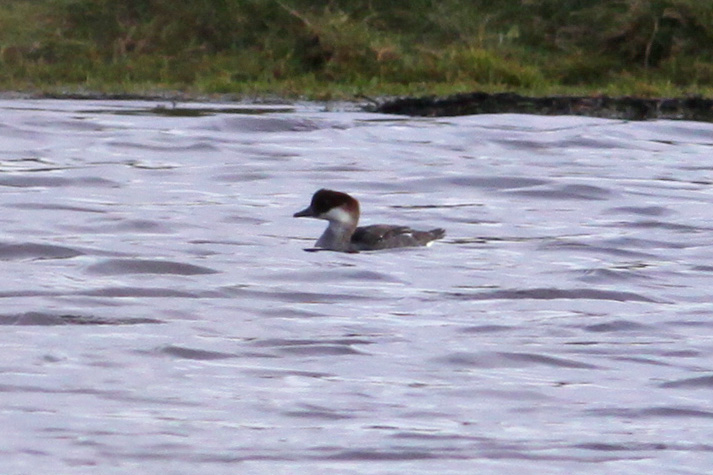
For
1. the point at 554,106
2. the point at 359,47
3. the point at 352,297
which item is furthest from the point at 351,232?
the point at 359,47

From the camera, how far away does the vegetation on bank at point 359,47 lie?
1822 centimetres

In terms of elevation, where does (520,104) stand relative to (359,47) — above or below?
below

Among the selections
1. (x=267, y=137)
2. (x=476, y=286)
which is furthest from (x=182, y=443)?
(x=267, y=137)

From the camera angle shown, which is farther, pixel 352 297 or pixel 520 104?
pixel 520 104

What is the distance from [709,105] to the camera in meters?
17.3

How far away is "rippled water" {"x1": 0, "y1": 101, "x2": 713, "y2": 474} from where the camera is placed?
6.05 meters

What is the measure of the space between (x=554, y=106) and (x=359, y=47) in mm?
2448

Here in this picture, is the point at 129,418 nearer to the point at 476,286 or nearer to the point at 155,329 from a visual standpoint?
the point at 155,329

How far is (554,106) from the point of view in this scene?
17312mm

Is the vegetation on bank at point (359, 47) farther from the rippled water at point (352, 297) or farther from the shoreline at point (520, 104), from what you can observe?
the rippled water at point (352, 297)

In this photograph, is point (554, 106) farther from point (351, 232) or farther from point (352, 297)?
point (352, 297)

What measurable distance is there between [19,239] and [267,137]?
565 centimetres

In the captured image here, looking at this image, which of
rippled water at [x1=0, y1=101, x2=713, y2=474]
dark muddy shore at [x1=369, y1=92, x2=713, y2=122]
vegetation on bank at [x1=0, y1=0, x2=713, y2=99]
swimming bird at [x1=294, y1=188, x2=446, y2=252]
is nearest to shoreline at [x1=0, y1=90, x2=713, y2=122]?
dark muddy shore at [x1=369, y1=92, x2=713, y2=122]

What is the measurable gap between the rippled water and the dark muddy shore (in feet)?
1.20
